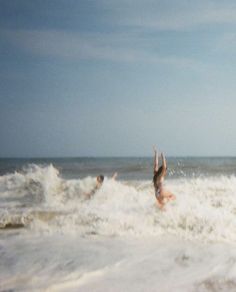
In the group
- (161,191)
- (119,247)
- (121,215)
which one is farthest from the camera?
(161,191)

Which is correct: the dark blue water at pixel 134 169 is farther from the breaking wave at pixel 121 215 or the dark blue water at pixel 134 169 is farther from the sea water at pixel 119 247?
the sea water at pixel 119 247

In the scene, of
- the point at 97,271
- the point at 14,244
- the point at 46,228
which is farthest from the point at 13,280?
the point at 46,228

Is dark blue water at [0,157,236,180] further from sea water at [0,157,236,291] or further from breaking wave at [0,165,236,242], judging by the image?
sea water at [0,157,236,291]

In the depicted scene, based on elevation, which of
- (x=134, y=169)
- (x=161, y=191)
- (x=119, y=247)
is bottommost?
(x=134, y=169)

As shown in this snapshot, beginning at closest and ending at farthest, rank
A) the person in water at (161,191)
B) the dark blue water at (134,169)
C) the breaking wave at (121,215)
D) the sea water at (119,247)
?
1. the sea water at (119,247)
2. the breaking wave at (121,215)
3. the person in water at (161,191)
4. the dark blue water at (134,169)

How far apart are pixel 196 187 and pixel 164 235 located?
30.3 feet

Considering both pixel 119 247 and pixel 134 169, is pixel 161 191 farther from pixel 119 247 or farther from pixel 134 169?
pixel 134 169

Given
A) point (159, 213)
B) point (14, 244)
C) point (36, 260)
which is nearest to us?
point (36, 260)

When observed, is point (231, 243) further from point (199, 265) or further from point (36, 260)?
point (36, 260)

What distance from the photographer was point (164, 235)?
7758 millimetres

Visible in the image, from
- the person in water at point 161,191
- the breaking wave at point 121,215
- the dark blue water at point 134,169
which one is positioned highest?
the person in water at point 161,191

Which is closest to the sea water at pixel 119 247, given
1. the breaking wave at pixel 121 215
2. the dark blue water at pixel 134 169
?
the breaking wave at pixel 121 215

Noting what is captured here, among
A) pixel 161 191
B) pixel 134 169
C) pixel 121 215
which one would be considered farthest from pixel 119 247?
pixel 134 169

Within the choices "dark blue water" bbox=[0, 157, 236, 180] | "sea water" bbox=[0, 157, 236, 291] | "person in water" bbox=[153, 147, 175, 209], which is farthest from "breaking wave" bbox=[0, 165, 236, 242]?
"dark blue water" bbox=[0, 157, 236, 180]
